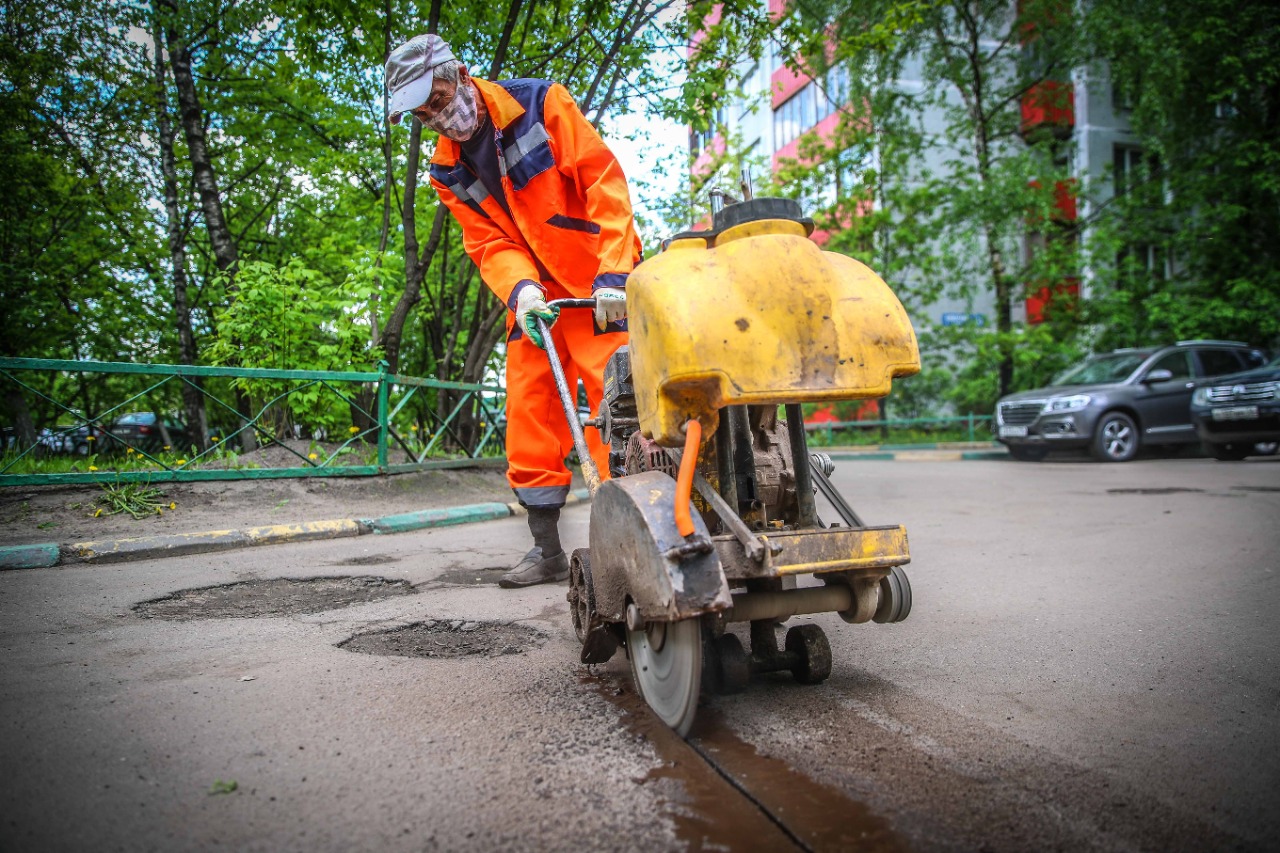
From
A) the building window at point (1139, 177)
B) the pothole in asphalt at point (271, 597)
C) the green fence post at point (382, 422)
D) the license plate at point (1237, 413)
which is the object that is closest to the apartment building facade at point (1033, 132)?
the building window at point (1139, 177)

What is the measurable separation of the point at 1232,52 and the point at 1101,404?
898cm

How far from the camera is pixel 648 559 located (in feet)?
6.02

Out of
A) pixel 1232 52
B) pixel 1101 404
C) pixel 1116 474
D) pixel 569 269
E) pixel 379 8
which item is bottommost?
pixel 1116 474

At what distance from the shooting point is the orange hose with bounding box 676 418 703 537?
1.80 metres

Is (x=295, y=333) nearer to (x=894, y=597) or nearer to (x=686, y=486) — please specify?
(x=686, y=486)

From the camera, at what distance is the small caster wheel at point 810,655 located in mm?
2266

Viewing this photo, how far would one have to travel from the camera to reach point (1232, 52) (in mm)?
15039

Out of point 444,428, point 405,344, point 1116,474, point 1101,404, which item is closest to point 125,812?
point 444,428

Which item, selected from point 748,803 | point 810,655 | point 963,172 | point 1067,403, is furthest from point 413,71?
point 963,172

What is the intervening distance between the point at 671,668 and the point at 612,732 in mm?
232

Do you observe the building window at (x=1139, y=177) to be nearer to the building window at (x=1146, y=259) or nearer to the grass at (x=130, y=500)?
the building window at (x=1146, y=259)

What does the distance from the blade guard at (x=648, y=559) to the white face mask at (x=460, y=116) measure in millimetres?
1918

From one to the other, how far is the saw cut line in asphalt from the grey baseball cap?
2.56 metres

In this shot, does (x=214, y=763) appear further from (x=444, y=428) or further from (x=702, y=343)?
(x=444, y=428)
